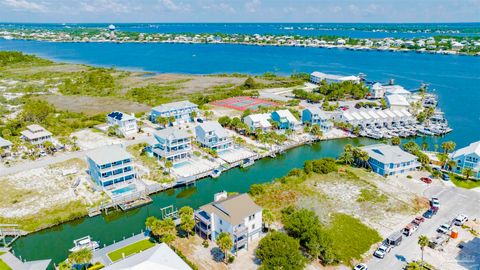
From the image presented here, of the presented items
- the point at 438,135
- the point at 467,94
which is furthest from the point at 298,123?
the point at 467,94

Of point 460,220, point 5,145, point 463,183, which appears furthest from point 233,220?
point 5,145

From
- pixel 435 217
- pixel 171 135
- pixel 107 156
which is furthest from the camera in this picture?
pixel 171 135

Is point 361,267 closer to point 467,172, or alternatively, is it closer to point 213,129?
point 467,172

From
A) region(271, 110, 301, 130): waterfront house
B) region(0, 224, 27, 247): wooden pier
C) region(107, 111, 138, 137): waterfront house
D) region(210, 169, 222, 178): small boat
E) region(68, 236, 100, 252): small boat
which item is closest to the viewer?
region(68, 236, 100, 252): small boat

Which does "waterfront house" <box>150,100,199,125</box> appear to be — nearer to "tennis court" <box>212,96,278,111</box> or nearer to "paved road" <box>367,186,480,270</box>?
"tennis court" <box>212,96,278,111</box>

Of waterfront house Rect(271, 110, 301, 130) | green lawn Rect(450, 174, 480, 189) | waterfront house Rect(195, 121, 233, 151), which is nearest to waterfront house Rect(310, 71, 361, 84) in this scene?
waterfront house Rect(271, 110, 301, 130)

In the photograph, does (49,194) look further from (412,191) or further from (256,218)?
(412,191)
